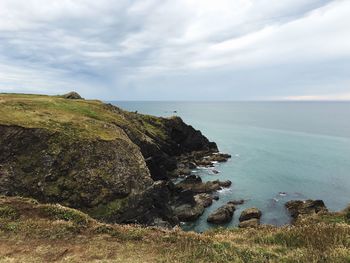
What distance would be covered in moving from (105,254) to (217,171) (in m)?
67.7

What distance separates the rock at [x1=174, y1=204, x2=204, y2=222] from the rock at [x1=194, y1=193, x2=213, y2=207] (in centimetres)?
234

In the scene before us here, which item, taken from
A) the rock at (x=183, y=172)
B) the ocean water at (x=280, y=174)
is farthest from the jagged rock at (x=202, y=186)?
the rock at (x=183, y=172)

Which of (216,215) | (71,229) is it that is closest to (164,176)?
(216,215)

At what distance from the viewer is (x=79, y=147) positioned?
40531 millimetres

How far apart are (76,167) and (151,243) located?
1036 inches

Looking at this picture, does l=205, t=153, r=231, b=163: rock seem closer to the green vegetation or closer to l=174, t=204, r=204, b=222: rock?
l=174, t=204, r=204, b=222: rock

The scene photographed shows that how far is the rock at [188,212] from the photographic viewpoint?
48.3 metres

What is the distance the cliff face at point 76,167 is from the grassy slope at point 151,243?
63.4 ft

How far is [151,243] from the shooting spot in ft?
47.0

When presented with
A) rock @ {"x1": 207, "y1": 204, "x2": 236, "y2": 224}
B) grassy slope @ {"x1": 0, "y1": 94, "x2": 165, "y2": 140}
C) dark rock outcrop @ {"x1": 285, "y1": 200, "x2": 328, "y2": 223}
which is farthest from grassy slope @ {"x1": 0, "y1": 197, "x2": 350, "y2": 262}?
dark rock outcrop @ {"x1": 285, "y1": 200, "x2": 328, "y2": 223}

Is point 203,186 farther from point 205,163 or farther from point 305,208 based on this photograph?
point 205,163

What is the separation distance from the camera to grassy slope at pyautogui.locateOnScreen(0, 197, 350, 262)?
488 inches

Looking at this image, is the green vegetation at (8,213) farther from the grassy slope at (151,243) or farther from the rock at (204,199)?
the rock at (204,199)

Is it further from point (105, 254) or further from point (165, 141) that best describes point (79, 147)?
point (165, 141)
